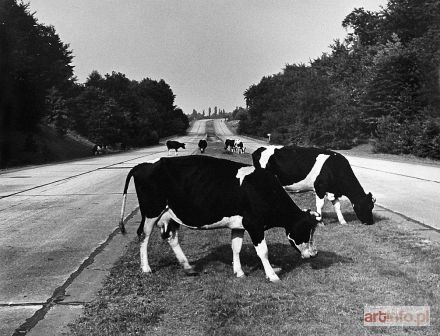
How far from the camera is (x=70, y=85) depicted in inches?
3282

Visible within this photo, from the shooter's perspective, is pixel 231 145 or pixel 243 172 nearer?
pixel 243 172

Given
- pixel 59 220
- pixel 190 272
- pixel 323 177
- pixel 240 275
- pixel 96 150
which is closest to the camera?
pixel 240 275

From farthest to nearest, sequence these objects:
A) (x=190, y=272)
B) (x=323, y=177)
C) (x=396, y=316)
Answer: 1. (x=323, y=177)
2. (x=190, y=272)
3. (x=396, y=316)

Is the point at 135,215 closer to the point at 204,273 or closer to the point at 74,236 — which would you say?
the point at 74,236

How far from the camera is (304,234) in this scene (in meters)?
7.84

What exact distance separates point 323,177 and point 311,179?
0.29 m

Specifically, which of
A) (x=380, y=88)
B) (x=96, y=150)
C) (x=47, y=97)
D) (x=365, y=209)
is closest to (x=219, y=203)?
(x=365, y=209)

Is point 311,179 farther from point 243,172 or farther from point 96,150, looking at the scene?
point 96,150

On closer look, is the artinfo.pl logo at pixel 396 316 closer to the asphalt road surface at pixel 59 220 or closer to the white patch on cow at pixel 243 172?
the white patch on cow at pixel 243 172

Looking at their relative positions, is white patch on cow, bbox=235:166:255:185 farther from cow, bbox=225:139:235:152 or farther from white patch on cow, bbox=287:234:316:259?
cow, bbox=225:139:235:152

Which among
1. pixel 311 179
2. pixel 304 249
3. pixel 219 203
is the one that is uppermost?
pixel 219 203

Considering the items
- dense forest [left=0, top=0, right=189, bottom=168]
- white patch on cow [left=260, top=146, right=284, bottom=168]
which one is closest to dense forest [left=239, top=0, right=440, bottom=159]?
dense forest [left=0, top=0, right=189, bottom=168]

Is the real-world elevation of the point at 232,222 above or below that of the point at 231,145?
above

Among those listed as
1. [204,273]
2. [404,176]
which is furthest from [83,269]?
[404,176]
